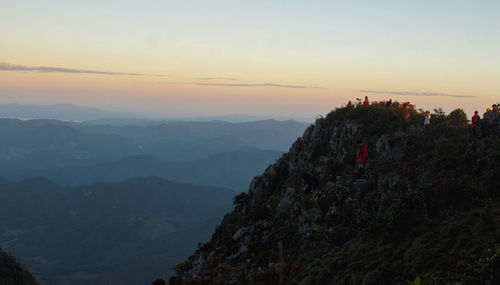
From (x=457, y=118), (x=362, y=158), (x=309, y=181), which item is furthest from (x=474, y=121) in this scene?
(x=309, y=181)

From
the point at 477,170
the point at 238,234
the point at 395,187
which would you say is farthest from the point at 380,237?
the point at 238,234

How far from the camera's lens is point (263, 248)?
21.2m

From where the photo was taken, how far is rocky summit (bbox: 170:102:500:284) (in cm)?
1287

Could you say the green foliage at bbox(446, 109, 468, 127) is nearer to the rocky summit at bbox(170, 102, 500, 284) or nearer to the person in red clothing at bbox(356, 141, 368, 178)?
the rocky summit at bbox(170, 102, 500, 284)

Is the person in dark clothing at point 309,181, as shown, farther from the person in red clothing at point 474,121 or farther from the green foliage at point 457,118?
the green foliage at point 457,118

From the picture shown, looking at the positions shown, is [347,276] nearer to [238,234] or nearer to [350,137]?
[238,234]

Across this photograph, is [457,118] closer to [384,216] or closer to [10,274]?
[384,216]

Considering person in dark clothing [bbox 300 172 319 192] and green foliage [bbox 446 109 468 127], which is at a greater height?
green foliage [bbox 446 109 468 127]

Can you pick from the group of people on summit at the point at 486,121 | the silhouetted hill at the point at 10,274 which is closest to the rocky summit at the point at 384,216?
the group of people on summit at the point at 486,121

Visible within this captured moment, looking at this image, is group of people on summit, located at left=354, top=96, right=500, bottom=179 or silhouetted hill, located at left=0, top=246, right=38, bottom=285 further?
silhouetted hill, located at left=0, top=246, right=38, bottom=285

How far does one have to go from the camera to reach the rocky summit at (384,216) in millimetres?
12866

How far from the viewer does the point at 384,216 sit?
16.6 metres

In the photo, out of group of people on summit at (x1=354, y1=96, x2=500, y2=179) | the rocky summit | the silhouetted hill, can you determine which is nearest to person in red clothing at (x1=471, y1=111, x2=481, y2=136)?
group of people on summit at (x1=354, y1=96, x2=500, y2=179)

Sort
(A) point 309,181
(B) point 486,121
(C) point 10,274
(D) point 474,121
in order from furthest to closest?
(C) point 10,274 < (A) point 309,181 < (D) point 474,121 < (B) point 486,121
